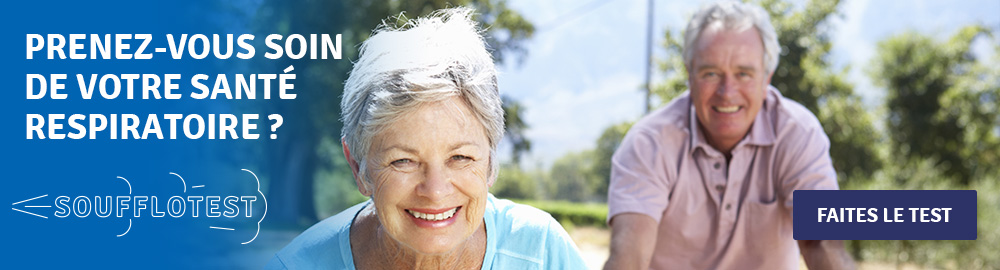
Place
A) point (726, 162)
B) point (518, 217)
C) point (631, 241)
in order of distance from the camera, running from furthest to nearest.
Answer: point (726, 162) < point (631, 241) < point (518, 217)

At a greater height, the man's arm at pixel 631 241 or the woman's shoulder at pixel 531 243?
the woman's shoulder at pixel 531 243

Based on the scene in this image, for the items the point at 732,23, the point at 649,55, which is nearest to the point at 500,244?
the point at 732,23

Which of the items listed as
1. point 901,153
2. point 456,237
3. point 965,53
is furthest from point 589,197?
point 456,237

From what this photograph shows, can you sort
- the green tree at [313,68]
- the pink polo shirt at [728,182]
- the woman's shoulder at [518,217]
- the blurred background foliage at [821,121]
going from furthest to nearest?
the green tree at [313,68], the blurred background foliage at [821,121], the pink polo shirt at [728,182], the woman's shoulder at [518,217]

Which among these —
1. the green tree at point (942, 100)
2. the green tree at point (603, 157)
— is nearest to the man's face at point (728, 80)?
the green tree at point (603, 157)

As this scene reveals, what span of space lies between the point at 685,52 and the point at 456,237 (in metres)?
1.62

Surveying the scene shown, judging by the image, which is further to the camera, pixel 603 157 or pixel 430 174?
pixel 603 157

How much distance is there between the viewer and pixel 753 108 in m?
3.11

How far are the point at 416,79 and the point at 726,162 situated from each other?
172cm

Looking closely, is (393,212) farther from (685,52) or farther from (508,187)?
(508,187)

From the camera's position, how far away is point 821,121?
15.0 m

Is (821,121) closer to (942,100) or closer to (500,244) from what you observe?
(942,100)

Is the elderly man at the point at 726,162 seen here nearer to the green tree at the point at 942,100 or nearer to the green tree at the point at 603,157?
the green tree at the point at 603,157

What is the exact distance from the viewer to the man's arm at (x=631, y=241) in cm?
290
